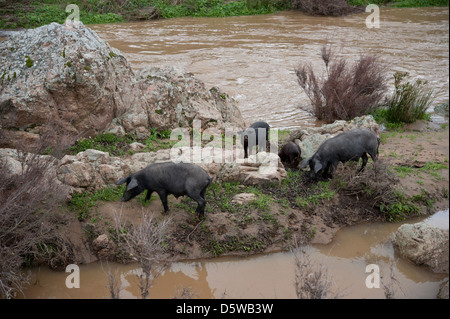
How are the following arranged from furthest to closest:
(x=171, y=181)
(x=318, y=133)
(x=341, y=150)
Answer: (x=318, y=133)
(x=341, y=150)
(x=171, y=181)

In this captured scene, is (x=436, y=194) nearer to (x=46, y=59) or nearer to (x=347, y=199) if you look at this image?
(x=347, y=199)

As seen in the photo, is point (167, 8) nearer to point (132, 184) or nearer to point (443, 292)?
point (132, 184)

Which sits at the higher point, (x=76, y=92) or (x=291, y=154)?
(x=76, y=92)

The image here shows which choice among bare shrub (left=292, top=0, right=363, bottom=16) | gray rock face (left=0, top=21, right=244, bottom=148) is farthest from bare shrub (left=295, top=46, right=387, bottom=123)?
bare shrub (left=292, top=0, right=363, bottom=16)

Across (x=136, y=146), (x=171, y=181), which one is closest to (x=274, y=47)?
(x=136, y=146)

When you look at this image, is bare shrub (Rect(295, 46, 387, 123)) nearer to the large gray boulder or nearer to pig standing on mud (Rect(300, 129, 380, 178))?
the large gray boulder

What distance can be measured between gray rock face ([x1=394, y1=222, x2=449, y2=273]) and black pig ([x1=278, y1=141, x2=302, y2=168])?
112 inches

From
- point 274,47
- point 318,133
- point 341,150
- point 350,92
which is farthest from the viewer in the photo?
point 274,47

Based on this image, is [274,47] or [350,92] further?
[274,47]

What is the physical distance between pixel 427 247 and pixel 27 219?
614 centimetres

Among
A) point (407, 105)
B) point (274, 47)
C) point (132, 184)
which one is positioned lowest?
point (132, 184)

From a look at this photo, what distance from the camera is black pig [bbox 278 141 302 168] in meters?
8.70

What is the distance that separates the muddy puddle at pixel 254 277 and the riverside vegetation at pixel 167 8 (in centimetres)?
2249

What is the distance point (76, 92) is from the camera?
8.24 metres
